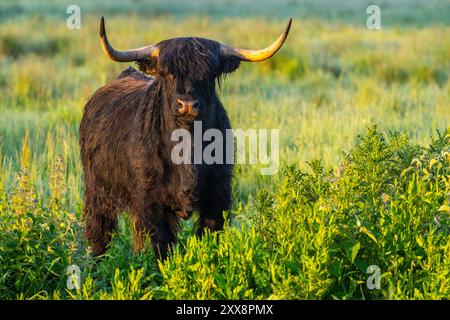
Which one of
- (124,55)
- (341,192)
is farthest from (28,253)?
(341,192)

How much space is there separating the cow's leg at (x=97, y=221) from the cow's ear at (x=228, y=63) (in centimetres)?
163

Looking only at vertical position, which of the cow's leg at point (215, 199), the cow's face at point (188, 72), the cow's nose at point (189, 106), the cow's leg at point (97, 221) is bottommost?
the cow's leg at point (97, 221)

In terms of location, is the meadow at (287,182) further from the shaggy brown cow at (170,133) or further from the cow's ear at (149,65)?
the cow's ear at (149,65)

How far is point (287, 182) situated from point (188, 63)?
1121 mm

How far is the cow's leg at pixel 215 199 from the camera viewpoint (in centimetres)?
659

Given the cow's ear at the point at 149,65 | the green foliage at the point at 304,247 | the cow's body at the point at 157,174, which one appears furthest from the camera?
the cow's ear at the point at 149,65

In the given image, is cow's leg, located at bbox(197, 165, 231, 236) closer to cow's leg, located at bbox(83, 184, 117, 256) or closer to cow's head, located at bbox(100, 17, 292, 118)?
cow's head, located at bbox(100, 17, 292, 118)

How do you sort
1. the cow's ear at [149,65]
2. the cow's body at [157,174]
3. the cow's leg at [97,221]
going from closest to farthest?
1. the cow's body at [157,174]
2. the cow's ear at [149,65]
3. the cow's leg at [97,221]

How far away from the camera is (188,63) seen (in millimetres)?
6426

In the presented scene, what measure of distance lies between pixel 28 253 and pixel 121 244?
1.35 meters

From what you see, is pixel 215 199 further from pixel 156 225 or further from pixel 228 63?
pixel 228 63

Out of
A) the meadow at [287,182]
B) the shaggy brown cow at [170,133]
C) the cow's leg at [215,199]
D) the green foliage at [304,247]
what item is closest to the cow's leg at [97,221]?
the meadow at [287,182]

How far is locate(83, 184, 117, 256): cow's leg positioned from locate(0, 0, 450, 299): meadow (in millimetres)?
218

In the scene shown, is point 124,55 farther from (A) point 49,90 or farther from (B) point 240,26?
(B) point 240,26
